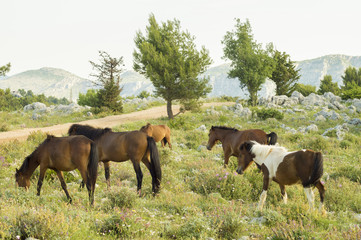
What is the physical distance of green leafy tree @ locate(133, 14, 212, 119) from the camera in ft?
76.7

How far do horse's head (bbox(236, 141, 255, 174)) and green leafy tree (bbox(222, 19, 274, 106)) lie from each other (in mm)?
27334

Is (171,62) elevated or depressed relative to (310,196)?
elevated

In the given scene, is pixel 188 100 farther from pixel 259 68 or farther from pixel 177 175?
pixel 177 175

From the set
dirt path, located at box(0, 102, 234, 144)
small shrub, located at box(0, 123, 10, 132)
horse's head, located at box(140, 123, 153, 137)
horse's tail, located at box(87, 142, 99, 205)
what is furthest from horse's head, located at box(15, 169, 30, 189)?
small shrub, located at box(0, 123, 10, 132)

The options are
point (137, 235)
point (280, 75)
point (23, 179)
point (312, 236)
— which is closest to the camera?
point (312, 236)

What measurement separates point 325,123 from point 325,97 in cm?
1598

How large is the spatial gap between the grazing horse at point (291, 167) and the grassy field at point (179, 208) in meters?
0.47

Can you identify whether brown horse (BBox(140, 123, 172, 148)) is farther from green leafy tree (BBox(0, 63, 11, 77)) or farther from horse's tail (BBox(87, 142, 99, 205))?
green leafy tree (BBox(0, 63, 11, 77))

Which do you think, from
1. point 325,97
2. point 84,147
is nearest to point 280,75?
point 325,97

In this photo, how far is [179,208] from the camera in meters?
6.21

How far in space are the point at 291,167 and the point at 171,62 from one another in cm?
1905

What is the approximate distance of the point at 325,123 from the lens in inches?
910

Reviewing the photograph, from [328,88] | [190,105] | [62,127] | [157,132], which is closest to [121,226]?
[157,132]

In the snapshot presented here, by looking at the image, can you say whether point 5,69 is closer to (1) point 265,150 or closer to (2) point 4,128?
(2) point 4,128
